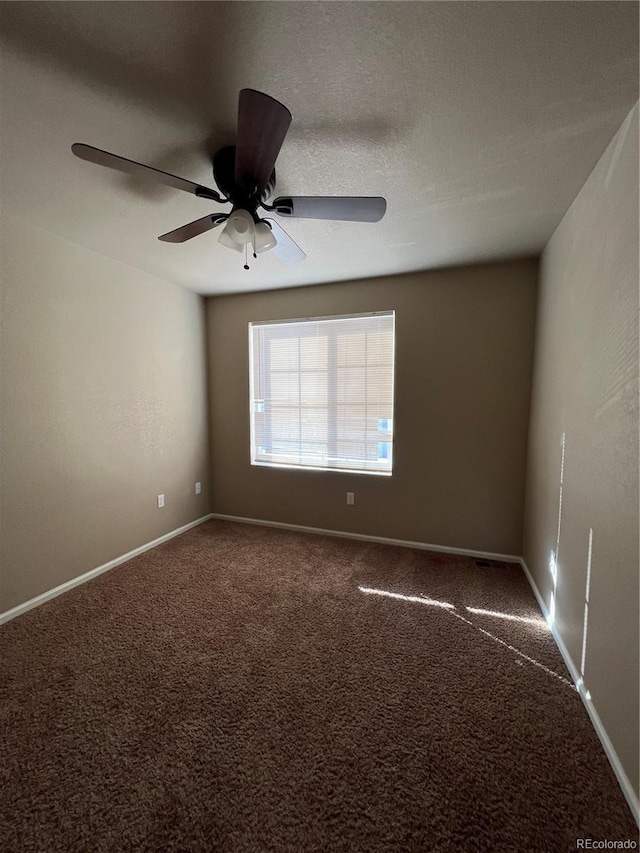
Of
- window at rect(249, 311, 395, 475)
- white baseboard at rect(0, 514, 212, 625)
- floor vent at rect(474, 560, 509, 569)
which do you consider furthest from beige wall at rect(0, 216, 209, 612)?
floor vent at rect(474, 560, 509, 569)

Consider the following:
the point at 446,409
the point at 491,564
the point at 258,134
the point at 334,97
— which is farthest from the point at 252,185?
the point at 491,564

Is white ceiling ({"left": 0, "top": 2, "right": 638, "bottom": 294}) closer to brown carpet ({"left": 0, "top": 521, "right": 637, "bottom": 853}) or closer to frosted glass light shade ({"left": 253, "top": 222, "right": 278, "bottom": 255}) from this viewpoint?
frosted glass light shade ({"left": 253, "top": 222, "right": 278, "bottom": 255})

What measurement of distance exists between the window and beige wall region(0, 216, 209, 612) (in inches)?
31.7

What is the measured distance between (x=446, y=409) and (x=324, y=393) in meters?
1.15

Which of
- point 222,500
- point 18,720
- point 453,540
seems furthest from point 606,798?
point 222,500

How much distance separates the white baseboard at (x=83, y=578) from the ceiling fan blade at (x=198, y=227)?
2404mm

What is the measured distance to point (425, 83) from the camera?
1179 mm

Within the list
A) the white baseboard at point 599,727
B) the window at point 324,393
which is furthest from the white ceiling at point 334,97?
the white baseboard at point 599,727

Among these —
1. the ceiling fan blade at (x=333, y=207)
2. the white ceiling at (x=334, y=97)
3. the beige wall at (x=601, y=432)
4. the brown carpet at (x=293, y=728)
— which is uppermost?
the white ceiling at (x=334, y=97)

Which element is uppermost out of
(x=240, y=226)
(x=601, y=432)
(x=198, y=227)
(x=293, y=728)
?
(x=198, y=227)

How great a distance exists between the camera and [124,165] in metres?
1.23

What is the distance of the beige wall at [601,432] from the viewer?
1232 mm

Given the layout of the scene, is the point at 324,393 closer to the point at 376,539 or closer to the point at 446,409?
the point at 446,409

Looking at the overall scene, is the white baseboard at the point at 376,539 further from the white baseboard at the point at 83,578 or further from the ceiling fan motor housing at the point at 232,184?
the ceiling fan motor housing at the point at 232,184
